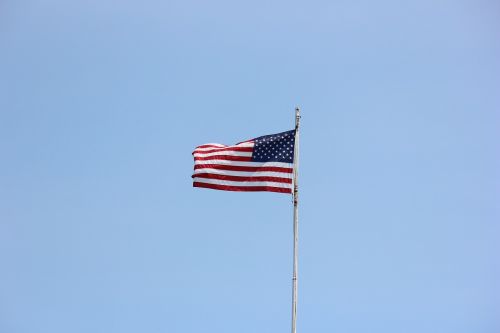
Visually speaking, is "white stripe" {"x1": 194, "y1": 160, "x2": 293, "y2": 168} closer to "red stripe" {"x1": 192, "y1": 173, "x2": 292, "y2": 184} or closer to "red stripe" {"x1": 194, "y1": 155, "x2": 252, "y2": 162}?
"red stripe" {"x1": 194, "y1": 155, "x2": 252, "y2": 162}

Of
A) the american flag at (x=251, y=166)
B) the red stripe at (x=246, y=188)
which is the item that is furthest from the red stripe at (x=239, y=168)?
the red stripe at (x=246, y=188)

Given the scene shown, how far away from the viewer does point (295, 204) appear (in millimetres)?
62406

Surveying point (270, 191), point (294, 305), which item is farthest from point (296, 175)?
point (294, 305)

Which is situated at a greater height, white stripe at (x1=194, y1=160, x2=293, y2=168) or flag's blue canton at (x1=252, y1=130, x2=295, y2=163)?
flag's blue canton at (x1=252, y1=130, x2=295, y2=163)

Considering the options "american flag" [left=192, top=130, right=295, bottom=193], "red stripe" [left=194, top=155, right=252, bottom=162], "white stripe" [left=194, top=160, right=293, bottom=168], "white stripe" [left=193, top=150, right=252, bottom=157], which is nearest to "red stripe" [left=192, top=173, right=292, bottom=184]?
"american flag" [left=192, top=130, right=295, bottom=193]

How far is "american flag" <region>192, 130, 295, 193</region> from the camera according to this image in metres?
63.3

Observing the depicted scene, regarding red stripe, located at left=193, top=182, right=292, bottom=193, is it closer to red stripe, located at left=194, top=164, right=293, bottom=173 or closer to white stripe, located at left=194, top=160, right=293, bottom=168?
red stripe, located at left=194, top=164, right=293, bottom=173

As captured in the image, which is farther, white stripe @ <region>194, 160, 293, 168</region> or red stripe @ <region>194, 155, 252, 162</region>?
red stripe @ <region>194, 155, 252, 162</region>

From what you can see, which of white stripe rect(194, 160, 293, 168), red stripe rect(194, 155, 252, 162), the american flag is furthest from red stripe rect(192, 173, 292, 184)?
red stripe rect(194, 155, 252, 162)

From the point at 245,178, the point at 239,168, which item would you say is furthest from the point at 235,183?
the point at 239,168

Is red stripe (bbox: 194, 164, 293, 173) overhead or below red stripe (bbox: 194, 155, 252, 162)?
below

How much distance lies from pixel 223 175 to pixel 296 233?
4.69 metres

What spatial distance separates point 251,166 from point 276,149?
1.39 meters

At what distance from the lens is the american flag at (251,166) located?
63344mm
